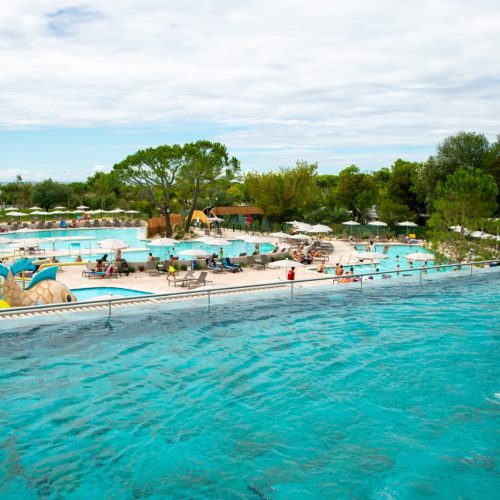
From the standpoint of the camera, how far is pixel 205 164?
1892 inches

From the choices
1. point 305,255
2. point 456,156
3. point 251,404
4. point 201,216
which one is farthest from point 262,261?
point 456,156

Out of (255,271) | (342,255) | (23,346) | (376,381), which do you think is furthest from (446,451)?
(342,255)

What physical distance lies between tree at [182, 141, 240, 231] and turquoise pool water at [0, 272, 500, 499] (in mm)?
35222

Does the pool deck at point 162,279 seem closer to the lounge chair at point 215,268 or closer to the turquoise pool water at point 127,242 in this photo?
the lounge chair at point 215,268

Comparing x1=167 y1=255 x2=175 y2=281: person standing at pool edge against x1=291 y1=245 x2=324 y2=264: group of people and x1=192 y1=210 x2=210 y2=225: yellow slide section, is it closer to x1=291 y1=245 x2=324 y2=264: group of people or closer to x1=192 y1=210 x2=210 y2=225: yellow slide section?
x1=291 y1=245 x2=324 y2=264: group of people

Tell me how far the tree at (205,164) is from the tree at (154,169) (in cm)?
74

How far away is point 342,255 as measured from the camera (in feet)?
117

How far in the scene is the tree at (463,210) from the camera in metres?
25.0

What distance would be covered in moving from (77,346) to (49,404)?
221 centimetres

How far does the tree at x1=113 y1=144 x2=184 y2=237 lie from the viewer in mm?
47062

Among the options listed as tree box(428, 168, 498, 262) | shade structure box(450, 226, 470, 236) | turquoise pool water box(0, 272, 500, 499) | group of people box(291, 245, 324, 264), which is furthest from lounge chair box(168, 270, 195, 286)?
shade structure box(450, 226, 470, 236)

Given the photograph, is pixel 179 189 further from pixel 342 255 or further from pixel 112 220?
→ pixel 342 255

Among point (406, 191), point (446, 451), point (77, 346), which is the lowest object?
point (446, 451)

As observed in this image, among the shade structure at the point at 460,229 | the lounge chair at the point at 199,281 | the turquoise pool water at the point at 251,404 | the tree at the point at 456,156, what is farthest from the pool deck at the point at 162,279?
the tree at the point at 456,156
